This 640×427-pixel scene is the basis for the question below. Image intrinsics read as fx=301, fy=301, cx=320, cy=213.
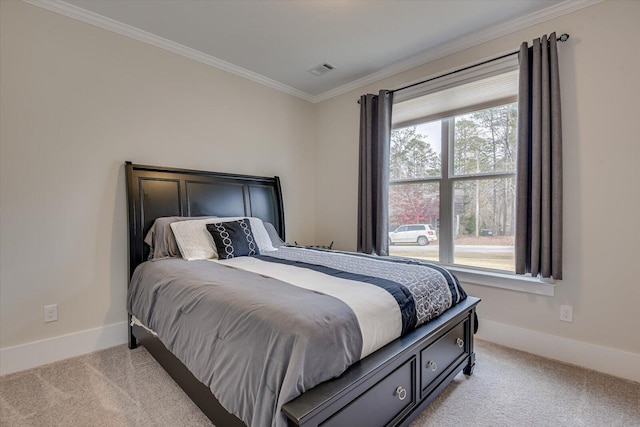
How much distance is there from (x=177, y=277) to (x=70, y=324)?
1.21m

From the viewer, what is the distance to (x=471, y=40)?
2715mm

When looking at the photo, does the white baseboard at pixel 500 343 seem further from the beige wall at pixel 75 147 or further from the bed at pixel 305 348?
the bed at pixel 305 348

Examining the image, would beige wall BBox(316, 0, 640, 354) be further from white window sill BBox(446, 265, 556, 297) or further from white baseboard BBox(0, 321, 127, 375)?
white baseboard BBox(0, 321, 127, 375)

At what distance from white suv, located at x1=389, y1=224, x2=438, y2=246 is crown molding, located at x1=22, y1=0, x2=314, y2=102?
89.6 inches

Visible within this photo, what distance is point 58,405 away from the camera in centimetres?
173

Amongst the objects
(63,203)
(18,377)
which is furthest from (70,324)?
(63,203)

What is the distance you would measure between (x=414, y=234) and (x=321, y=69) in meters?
2.09

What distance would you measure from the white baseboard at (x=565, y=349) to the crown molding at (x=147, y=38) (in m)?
3.45

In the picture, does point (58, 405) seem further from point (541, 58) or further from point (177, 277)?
point (541, 58)

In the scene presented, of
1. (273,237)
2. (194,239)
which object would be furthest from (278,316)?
(273,237)

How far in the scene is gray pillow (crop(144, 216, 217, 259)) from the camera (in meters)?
2.46

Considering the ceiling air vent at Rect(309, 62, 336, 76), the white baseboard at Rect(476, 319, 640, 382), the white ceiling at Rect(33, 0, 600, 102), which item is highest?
the white ceiling at Rect(33, 0, 600, 102)

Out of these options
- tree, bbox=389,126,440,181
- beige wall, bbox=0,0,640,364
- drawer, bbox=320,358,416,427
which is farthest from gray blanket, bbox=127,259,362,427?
tree, bbox=389,126,440,181

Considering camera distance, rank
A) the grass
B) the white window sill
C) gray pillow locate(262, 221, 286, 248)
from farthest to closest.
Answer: gray pillow locate(262, 221, 286, 248), the grass, the white window sill
